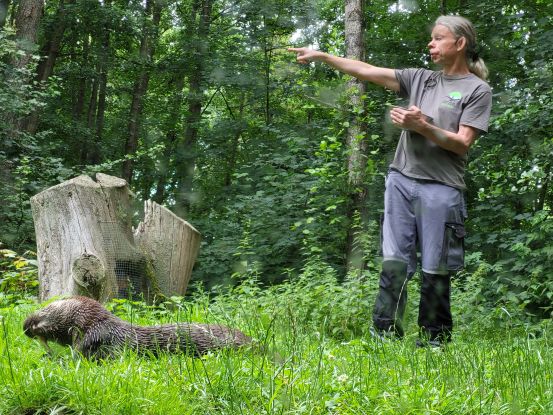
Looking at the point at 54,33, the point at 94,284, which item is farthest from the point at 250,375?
the point at 54,33

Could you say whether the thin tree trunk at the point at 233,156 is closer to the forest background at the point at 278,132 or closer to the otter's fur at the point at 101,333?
the forest background at the point at 278,132

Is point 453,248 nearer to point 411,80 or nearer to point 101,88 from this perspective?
point 411,80

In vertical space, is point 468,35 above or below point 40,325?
above

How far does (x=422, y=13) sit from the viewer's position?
14359mm

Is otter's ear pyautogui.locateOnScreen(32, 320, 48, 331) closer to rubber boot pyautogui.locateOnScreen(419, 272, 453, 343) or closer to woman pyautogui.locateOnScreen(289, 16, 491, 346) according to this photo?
woman pyautogui.locateOnScreen(289, 16, 491, 346)

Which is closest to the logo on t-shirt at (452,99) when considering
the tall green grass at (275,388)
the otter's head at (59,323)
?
the tall green grass at (275,388)

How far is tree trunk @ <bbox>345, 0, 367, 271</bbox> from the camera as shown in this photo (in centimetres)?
975

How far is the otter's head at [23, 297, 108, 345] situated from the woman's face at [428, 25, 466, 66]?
2.90m

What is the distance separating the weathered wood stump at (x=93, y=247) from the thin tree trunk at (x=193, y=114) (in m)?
10.5

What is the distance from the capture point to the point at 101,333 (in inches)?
143

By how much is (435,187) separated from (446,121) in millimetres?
468

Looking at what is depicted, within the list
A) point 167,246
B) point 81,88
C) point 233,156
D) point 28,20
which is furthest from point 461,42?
point 81,88

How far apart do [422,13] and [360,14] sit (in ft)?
15.2

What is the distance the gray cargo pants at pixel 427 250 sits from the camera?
436cm
